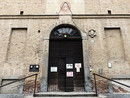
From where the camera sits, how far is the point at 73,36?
7.70 meters

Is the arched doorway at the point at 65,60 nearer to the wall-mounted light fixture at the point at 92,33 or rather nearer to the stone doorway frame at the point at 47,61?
the stone doorway frame at the point at 47,61

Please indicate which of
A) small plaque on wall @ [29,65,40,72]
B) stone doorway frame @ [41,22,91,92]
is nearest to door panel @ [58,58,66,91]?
stone doorway frame @ [41,22,91,92]

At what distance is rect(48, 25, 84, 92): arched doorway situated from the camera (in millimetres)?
6730

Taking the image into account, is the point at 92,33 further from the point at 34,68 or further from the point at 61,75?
the point at 34,68

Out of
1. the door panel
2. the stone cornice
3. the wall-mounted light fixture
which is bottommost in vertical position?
the door panel

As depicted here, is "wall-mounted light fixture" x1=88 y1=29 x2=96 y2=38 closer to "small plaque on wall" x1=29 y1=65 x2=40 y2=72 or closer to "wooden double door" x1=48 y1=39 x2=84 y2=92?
"wooden double door" x1=48 y1=39 x2=84 y2=92

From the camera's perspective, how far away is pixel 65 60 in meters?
7.20

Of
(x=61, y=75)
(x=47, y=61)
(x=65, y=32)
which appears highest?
(x=65, y=32)

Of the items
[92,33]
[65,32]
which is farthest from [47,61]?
[92,33]

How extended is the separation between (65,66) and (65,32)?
2557mm

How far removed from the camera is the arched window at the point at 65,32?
7.65m

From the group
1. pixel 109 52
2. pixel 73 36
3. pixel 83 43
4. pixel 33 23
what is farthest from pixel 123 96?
pixel 33 23

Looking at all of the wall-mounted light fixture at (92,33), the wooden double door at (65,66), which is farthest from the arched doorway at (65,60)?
the wall-mounted light fixture at (92,33)

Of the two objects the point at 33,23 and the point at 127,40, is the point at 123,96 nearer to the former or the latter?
the point at 127,40
